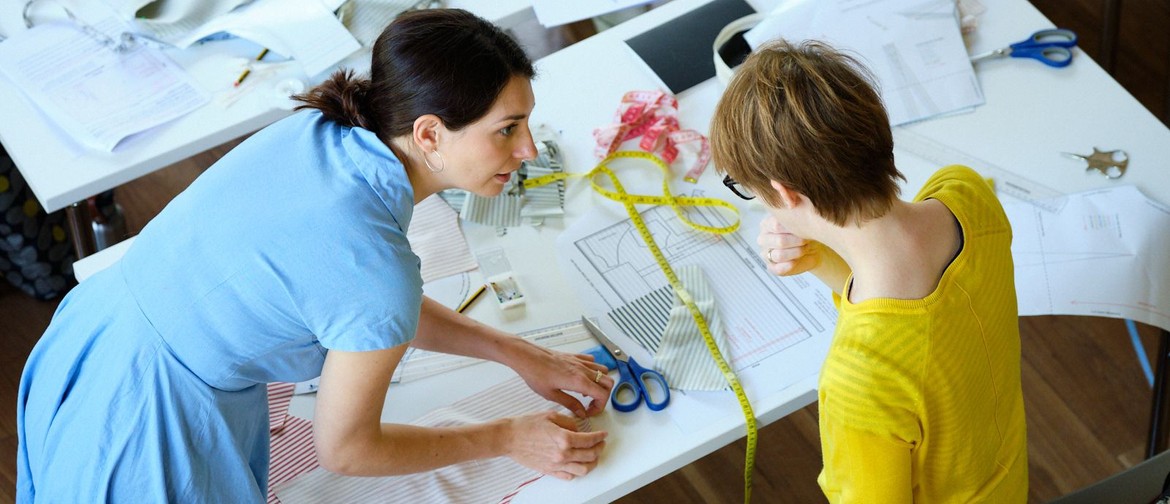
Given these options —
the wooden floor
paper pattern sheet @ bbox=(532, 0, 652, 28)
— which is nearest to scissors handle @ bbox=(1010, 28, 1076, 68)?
paper pattern sheet @ bbox=(532, 0, 652, 28)

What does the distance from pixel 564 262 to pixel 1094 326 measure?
1.66 meters

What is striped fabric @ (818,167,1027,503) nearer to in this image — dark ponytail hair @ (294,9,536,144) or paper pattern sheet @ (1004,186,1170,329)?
paper pattern sheet @ (1004,186,1170,329)

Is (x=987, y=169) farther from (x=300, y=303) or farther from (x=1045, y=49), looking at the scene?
(x=300, y=303)

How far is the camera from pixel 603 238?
6.22ft

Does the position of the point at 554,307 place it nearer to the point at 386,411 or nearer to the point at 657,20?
the point at 386,411

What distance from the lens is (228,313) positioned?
151 centimetres

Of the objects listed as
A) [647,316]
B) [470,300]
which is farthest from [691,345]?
[470,300]

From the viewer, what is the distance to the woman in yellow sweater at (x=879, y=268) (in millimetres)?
1302

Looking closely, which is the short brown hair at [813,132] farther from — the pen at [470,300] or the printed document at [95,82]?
the printed document at [95,82]

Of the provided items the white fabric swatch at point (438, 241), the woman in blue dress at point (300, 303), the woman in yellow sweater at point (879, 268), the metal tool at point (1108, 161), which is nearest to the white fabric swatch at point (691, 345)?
the woman in blue dress at point (300, 303)

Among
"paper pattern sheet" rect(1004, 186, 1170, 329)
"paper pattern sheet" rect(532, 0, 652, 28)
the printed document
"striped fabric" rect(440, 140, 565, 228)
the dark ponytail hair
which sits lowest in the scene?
"paper pattern sheet" rect(1004, 186, 1170, 329)

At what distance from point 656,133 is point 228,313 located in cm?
89

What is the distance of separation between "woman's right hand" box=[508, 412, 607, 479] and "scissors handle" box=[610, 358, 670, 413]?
8 centimetres

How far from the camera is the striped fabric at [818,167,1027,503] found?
4.48 feet
